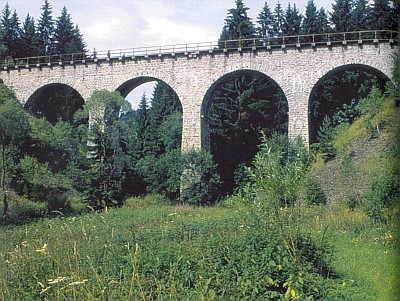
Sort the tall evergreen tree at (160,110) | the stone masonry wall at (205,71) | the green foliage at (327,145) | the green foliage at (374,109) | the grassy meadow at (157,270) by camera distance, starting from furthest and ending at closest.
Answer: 1. the tall evergreen tree at (160,110)
2. the stone masonry wall at (205,71)
3. the green foliage at (327,145)
4. the green foliage at (374,109)
5. the grassy meadow at (157,270)

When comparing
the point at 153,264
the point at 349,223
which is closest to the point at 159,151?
the point at 349,223

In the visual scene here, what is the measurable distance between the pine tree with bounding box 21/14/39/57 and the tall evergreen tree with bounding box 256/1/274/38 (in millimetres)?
12576

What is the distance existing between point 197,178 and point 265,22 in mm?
11787

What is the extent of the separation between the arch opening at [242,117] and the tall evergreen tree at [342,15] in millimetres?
6408

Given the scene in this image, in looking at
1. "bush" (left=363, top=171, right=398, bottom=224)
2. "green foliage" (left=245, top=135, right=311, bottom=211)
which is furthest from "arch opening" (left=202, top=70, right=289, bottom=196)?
"green foliage" (left=245, top=135, right=311, bottom=211)

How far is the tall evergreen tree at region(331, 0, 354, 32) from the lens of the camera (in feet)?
104

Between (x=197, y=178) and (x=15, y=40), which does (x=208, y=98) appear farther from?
(x=15, y=40)

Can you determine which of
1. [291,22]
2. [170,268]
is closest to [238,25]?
[291,22]

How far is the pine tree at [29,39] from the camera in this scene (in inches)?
1057

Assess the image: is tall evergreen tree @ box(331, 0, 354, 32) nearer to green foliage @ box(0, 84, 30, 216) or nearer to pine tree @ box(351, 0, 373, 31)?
pine tree @ box(351, 0, 373, 31)

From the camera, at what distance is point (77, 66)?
2641 cm

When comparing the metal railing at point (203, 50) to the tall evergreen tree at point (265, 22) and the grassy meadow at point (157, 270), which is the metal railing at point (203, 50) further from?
the grassy meadow at point (157, 270)

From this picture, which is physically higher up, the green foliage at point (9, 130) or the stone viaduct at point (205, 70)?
the stone viaduct at point (205, 70)

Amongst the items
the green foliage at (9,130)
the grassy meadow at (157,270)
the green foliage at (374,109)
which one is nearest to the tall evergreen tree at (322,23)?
the green foliage at (374,109)
